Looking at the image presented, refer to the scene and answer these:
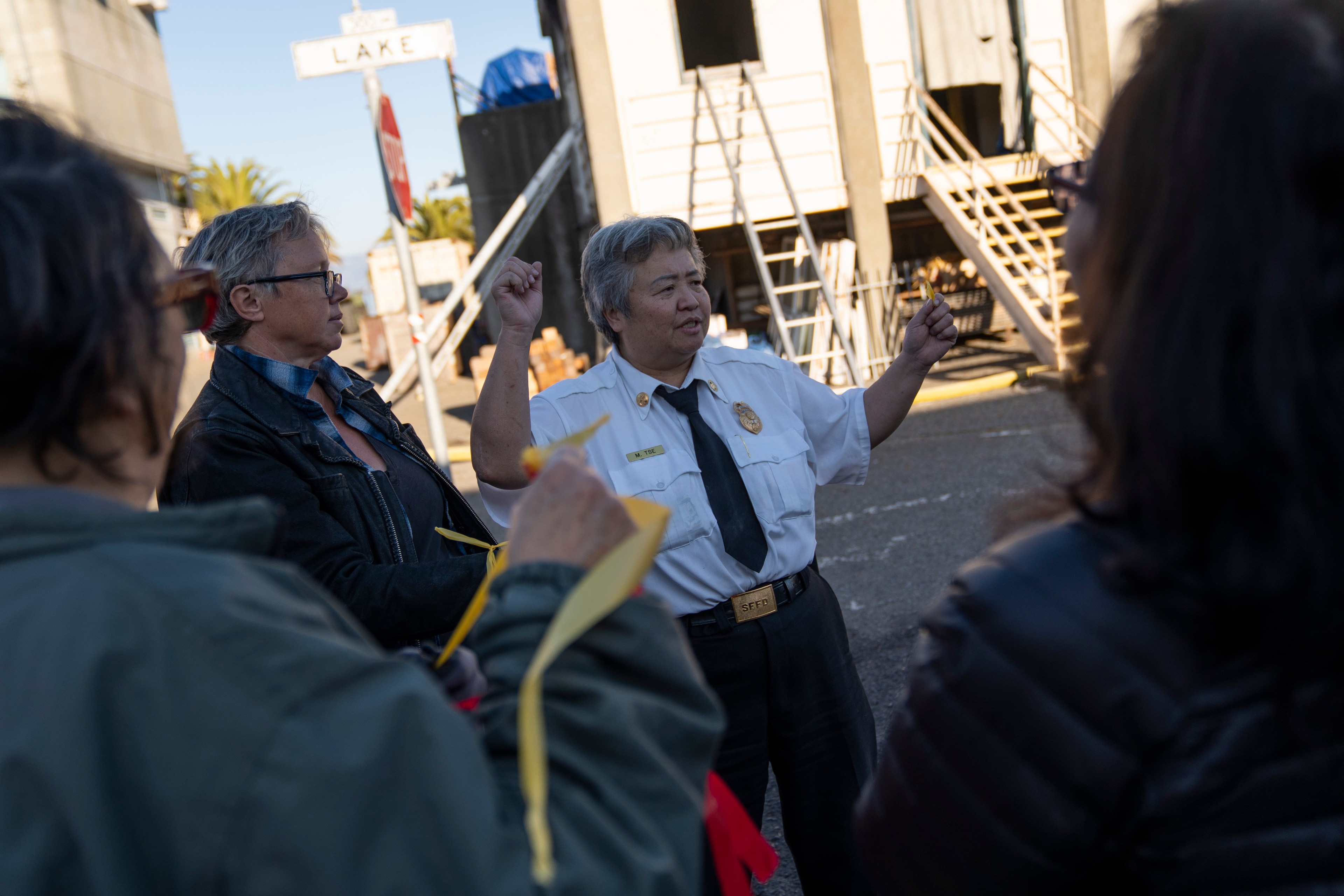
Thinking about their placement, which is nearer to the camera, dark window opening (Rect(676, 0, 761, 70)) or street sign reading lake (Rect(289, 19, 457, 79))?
street sign reading lake (Rect(289, 19, 457, 79))

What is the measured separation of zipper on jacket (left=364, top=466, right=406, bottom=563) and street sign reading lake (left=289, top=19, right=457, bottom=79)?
14.7 feet

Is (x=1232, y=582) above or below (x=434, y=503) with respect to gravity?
above

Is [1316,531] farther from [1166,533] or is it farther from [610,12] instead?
[610,12]

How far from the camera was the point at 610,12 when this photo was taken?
11023 millimetres

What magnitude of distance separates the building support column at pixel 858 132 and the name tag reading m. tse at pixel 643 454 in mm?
9232

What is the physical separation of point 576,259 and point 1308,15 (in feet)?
45.8

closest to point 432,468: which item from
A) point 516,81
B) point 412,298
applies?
point 412,298

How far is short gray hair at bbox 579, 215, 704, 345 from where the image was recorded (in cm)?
288

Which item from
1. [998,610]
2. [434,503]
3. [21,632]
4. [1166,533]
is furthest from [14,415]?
[434,503]

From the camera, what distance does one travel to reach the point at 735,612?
2512mm

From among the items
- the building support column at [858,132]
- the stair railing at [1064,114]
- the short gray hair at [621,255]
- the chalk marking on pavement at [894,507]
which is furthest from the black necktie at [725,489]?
the stair railing at [1064,114]

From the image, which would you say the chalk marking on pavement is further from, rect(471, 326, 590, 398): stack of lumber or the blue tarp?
the blue tarp

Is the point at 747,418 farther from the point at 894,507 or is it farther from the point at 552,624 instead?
the point at 894,507

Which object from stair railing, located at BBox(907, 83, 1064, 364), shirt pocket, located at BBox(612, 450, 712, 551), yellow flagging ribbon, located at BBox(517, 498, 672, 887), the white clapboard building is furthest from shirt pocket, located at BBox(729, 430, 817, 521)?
the white clapboard building
